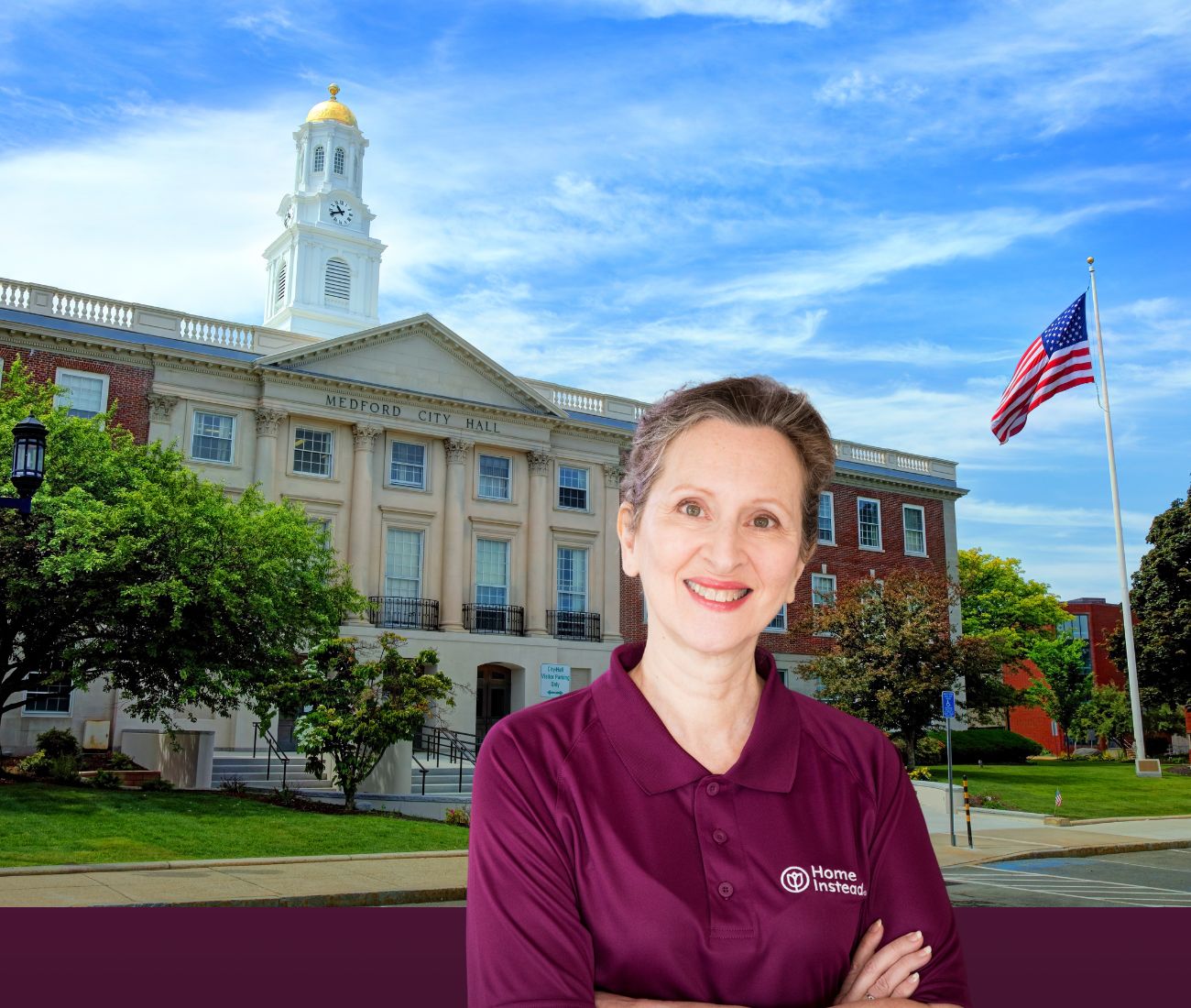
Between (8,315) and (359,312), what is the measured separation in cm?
1990

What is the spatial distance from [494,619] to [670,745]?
118 ft

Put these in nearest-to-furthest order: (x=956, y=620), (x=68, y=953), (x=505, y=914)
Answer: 1. (x=505, y=914)
2. (x=68, y=953)
3. (x=956, y=620)

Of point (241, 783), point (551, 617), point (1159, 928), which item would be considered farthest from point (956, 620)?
point (1159, 928)

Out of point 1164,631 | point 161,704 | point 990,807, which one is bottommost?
point 990,807

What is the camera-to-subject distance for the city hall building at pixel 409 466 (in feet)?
106

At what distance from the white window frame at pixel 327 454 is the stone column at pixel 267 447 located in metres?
0.65

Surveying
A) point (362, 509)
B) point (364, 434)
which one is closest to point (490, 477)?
point (364, 434)

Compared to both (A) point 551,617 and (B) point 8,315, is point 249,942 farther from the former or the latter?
(A) point 551,617

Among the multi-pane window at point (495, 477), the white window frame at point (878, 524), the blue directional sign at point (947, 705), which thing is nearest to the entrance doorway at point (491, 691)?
the multi-pane window at point (495, 477)

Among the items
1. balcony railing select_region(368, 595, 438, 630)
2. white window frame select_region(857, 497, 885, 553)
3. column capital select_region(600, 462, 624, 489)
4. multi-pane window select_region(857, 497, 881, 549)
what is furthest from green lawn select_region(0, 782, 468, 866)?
multi-pane window select_region(857, 497, 881, 549)

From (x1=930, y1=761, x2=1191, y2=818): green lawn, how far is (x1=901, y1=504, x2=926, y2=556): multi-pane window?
1086 cm

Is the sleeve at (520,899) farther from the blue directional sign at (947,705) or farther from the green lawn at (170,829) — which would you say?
the blue directional sign at (947,705)

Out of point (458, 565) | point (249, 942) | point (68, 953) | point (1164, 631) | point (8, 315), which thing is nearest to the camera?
point (68, 953)

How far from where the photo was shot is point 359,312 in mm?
50188
